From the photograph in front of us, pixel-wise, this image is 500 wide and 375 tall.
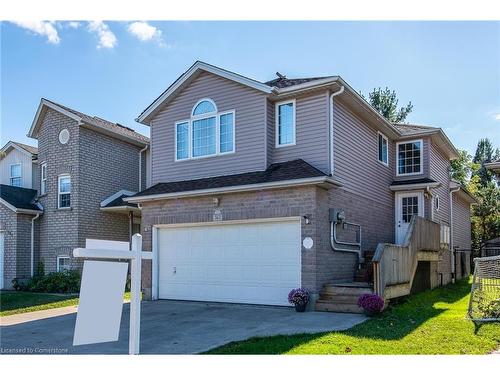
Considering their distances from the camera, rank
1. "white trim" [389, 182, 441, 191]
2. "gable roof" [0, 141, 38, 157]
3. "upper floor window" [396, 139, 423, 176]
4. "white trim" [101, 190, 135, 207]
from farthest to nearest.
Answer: "gable roof" [0, 141, 38, 157] < "white trim" [101, 190, 135, 207] < "upper floor window" [396, 139, 423, 176] < "white trim" [389, 182, 441, 191]

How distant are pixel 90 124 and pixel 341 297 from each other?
12.0 metres

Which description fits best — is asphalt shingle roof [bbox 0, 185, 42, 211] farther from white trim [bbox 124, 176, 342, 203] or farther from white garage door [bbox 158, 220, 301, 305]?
white garage door [bbox 158, 220, 301, 305]

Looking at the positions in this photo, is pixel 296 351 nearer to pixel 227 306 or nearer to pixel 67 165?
pixel 227 306

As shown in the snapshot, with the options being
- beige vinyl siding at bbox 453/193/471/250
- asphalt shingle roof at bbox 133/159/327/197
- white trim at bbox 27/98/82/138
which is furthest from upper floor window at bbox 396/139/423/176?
white trim at bbox 27/98/82/138

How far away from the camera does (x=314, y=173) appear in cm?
1204

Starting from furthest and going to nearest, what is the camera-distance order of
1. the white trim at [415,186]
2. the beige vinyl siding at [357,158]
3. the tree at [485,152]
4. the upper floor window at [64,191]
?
1. the tree at [485,152]
2. the upper floor window at [64,191]
3. the white trim at [415,186]
4. the beige vinyl siding at [357,158]

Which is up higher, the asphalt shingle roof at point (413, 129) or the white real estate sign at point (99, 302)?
the asphalt shingle roof at point (413, 129)

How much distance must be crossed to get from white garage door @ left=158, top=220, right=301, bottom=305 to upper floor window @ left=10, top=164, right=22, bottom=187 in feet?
34.4

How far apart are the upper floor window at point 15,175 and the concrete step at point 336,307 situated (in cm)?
1598

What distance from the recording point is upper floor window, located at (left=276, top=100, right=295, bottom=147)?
13.7 metres

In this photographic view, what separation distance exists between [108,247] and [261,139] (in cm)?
877

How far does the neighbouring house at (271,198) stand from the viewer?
484 inches

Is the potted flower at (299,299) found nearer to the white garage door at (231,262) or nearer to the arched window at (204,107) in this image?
the white garage door at (231,262)

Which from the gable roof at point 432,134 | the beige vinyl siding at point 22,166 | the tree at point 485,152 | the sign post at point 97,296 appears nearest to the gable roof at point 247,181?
the gable roof at point 432,134
